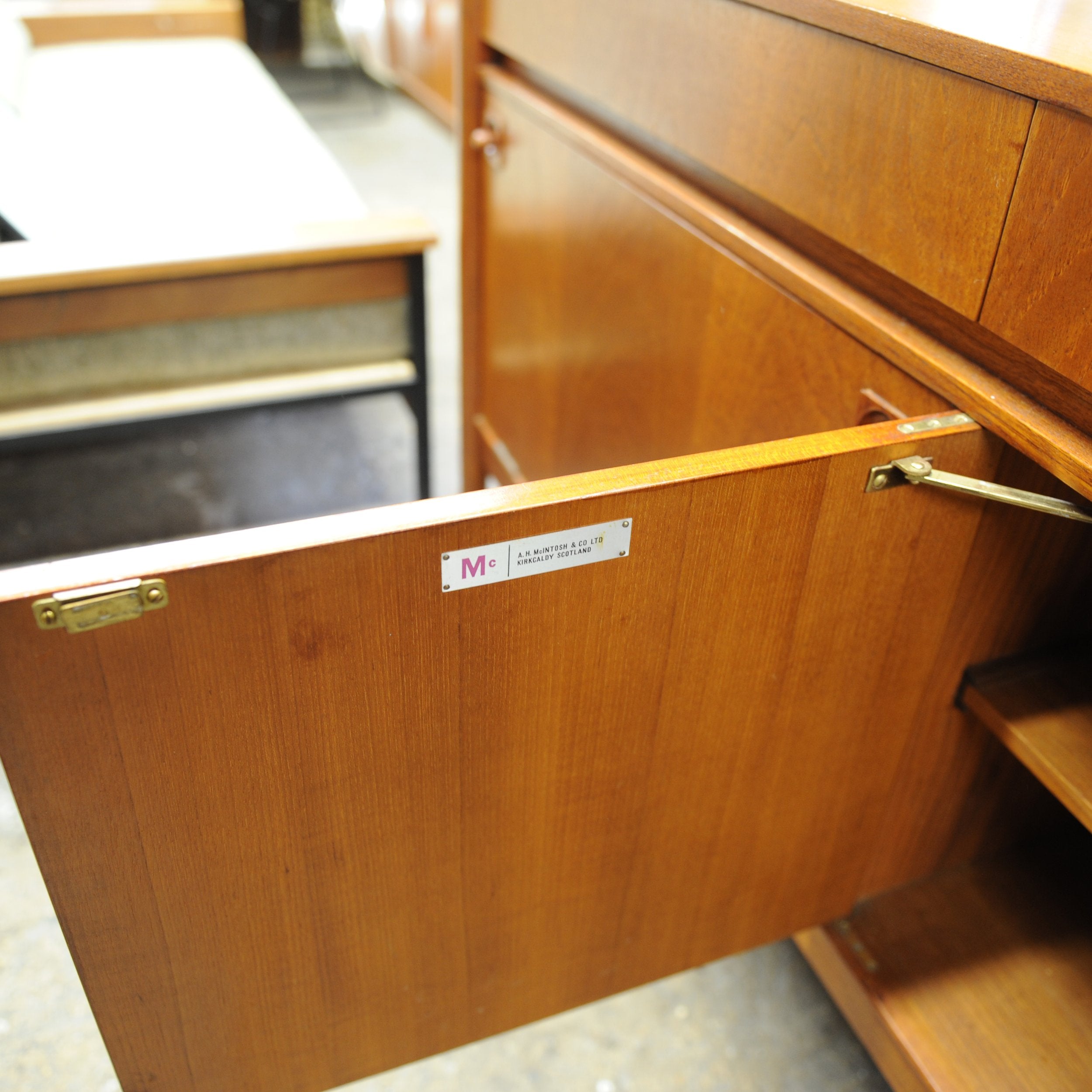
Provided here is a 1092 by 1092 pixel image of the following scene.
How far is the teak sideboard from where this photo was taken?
51 centimetres

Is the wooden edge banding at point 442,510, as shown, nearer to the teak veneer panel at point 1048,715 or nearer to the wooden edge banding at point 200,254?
Result: the teak veneer panel at point 1048,715

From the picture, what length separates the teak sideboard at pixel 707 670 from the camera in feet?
1.67

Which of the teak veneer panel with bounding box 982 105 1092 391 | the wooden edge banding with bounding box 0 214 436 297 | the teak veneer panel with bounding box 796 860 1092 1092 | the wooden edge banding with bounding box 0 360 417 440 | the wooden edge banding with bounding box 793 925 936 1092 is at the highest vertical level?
the teak veneer panel with bounding box 982 105 1092 391

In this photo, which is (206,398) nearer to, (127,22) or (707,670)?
(707,670)

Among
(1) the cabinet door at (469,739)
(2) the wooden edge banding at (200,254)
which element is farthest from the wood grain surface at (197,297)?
(1) the cabinet door at (469,739)

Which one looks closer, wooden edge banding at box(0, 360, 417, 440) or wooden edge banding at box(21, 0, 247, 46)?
wooden edge banding at box(0, 360, 417, 440)

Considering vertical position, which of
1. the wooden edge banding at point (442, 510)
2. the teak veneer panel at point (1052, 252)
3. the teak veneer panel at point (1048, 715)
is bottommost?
the teak veneer panel at point (1048, 715)

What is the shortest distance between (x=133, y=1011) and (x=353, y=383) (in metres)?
0.93

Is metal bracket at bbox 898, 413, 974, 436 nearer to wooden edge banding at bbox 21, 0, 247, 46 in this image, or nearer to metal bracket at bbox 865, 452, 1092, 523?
metal bracket at bbox 865, 452, 1092, 523

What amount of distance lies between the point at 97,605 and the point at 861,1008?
0.76 meters

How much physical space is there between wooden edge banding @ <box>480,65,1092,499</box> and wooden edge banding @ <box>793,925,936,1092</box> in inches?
19.9

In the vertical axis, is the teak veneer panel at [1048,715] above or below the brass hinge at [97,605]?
below

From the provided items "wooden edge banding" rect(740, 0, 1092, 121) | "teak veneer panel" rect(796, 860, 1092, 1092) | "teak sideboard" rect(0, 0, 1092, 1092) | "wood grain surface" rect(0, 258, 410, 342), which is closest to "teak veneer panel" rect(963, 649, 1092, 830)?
"teak sideboard" rect(0, 0, 1092, 1092)

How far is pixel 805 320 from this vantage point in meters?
0.77
